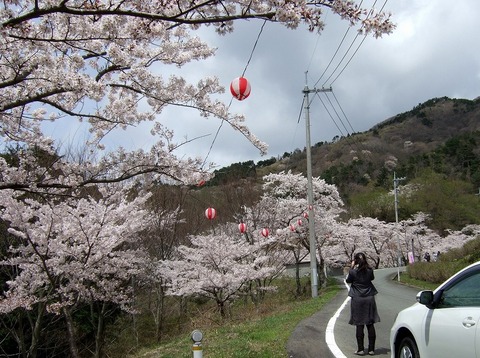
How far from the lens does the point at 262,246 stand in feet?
86.4

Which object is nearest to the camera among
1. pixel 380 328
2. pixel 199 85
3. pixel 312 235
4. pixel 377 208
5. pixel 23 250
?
pixel 199 85

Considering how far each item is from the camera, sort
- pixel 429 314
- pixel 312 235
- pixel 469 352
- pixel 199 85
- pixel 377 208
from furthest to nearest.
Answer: pixel 377 208 → pixel 312 235 → pixel 199 85 → pixel 429 314 → pixel 469 352

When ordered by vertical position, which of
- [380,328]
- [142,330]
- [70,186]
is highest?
[70,186]

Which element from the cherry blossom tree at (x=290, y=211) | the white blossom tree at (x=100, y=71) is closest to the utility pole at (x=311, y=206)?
the cherry blossom tree at (x=290, y=211)

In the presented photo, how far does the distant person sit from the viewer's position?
7176mm

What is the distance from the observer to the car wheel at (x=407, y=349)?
16.1 feet

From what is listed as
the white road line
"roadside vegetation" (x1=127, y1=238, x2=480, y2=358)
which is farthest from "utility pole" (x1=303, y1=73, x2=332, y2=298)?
the white road line

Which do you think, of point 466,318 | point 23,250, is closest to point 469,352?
point 466,318

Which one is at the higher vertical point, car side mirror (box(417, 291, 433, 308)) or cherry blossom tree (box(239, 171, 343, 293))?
cherry blossom tree (box(239, 171, 343, 293))

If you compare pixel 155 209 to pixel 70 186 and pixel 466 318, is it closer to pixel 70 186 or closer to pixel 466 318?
pixel 70 186

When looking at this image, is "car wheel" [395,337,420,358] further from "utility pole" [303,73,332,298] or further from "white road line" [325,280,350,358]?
"utility pole" [303,73,332,298]

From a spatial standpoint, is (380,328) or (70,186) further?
(380,328)

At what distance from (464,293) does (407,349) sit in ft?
3.63

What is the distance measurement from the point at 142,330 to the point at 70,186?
19.6m
